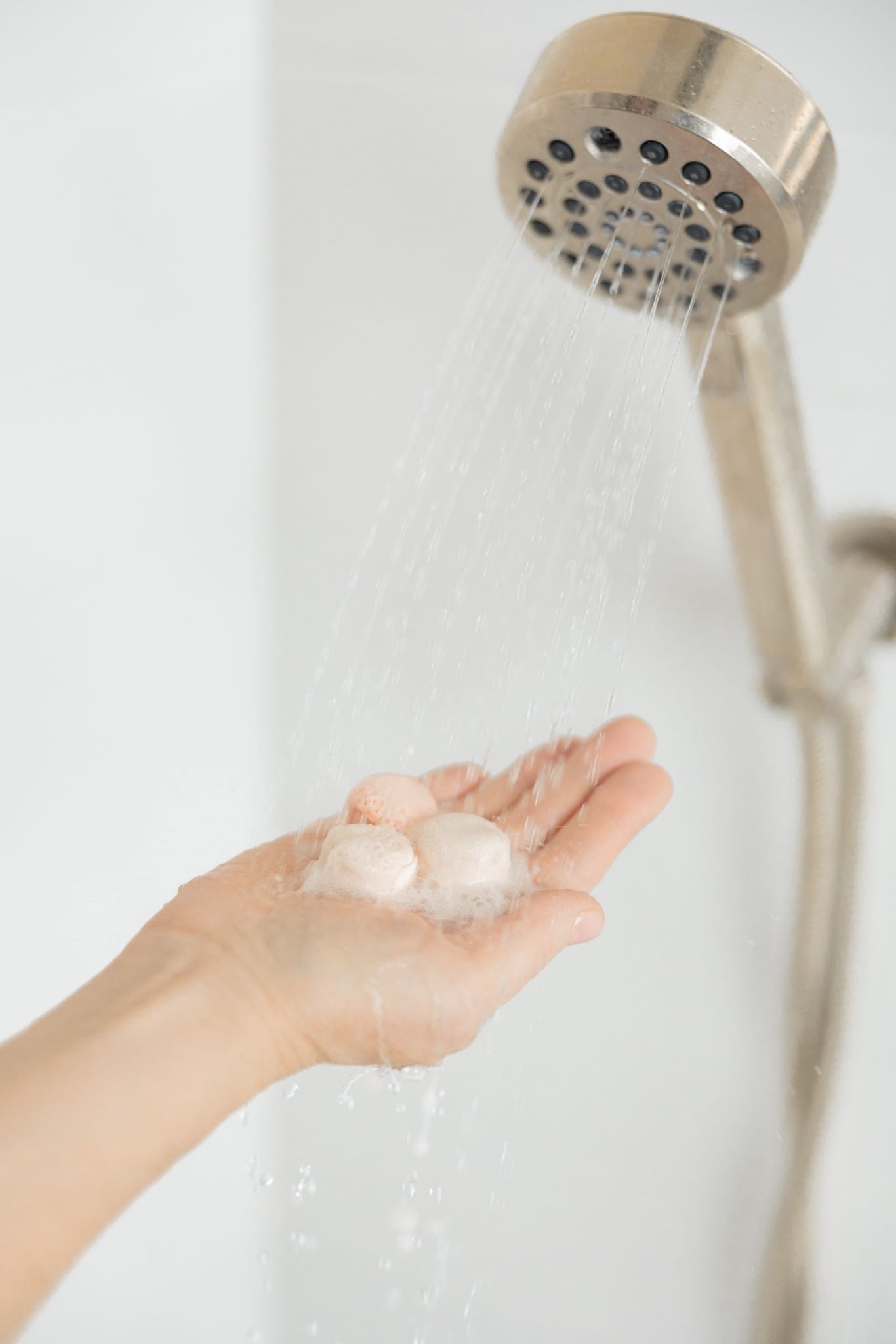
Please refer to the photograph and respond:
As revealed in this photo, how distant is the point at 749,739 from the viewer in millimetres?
829

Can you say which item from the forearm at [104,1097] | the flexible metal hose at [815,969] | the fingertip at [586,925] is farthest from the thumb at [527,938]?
the flexible metal hose at [815,969]

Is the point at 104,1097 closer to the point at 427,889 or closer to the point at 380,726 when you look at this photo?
the point at 427,889

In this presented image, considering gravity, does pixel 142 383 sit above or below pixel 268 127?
below

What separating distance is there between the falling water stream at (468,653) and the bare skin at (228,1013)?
0.22 m

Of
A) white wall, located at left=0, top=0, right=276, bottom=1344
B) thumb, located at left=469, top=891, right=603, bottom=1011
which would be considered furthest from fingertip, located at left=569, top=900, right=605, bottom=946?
white wall, located at left=0, top=0, right=276, bottom=1344

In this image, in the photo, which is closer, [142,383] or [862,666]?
[862,666]

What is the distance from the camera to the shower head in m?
0.41

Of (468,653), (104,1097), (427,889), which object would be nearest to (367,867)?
(427,889)

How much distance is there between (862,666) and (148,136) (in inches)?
22.8

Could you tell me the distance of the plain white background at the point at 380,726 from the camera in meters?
0.77

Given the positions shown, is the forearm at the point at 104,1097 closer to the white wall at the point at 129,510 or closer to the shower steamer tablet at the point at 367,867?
the shower steamer tablet at the point at 367,867

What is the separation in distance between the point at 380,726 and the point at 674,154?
532 mm

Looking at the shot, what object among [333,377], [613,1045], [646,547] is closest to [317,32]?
[333,377]

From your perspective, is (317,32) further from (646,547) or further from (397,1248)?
(397,1248)
